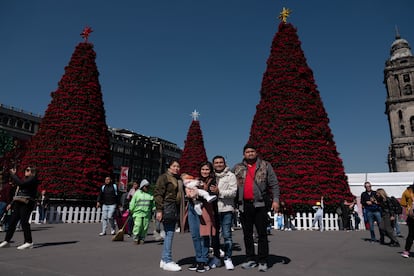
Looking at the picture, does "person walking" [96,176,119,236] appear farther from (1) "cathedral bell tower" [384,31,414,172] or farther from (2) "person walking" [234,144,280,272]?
(1) "cathedral bell tower" [384,31,414,172]

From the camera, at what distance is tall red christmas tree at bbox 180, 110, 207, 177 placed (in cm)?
3403

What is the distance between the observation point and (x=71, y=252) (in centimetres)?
581

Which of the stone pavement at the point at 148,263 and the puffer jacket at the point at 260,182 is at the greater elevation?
the puffer jacket at the point at 260,182

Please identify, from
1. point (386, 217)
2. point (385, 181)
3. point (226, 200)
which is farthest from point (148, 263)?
point (385, 181)

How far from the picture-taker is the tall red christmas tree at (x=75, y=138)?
634 inches

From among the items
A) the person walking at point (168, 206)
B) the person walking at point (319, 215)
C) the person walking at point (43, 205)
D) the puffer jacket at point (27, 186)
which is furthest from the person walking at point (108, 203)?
the person walking at point (319, 215)

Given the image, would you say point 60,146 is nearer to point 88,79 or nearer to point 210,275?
point 88,79

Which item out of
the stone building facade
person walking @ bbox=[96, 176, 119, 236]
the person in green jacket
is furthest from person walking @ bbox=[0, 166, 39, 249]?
the stone building facade

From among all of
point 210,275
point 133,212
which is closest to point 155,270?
point 210,275

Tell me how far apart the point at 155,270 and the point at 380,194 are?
7276 mm

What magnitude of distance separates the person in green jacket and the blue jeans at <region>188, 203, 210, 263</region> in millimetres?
3615

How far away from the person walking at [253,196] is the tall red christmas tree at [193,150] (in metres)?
28.6

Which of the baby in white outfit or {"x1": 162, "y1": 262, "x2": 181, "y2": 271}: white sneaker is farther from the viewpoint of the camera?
the baby in white outfit

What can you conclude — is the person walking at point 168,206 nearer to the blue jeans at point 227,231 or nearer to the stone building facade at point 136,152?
the blue jeans at point 227,231
